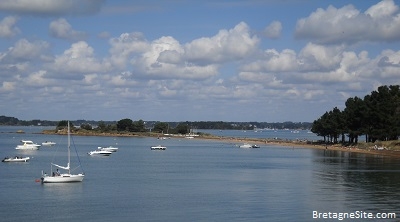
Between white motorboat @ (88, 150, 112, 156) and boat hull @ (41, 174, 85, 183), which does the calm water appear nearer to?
boat hull @ (41, 174, 85, 183)

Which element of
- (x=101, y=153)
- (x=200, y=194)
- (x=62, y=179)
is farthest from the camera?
(x=101, y=153)

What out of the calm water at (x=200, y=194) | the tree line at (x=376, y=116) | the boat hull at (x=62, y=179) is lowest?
the calm water at (x=200, y=194)

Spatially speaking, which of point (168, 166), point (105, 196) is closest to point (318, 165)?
point (168, 166)

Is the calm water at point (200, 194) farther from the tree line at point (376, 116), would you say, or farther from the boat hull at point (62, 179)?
the tree line at point (376, 116)

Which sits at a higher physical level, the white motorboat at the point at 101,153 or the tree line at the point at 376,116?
the tree line at the point at 376,116

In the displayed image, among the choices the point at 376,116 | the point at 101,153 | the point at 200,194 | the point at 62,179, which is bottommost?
the point at 200,194

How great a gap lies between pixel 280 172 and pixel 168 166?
2529cm

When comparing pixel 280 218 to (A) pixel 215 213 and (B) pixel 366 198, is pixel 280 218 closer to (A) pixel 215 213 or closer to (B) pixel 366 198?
(A) pixel 215 213

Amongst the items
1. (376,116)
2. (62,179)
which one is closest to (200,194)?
(62,179)

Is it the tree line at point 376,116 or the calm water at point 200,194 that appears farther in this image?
the tree line at point 376,116

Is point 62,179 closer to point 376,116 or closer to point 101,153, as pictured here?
point 101,153

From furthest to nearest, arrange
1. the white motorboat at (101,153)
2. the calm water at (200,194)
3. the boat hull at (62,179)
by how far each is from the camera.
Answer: the white motorboat at (101,153) → the boat hull at (62,179) → the calm water at (200,194)

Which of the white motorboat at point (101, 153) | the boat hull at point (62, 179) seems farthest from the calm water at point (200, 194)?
the white motorboat at point (101, 153)

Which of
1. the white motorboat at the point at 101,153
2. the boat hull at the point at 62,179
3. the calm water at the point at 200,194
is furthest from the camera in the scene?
the white motorboat at the point at 101,153
